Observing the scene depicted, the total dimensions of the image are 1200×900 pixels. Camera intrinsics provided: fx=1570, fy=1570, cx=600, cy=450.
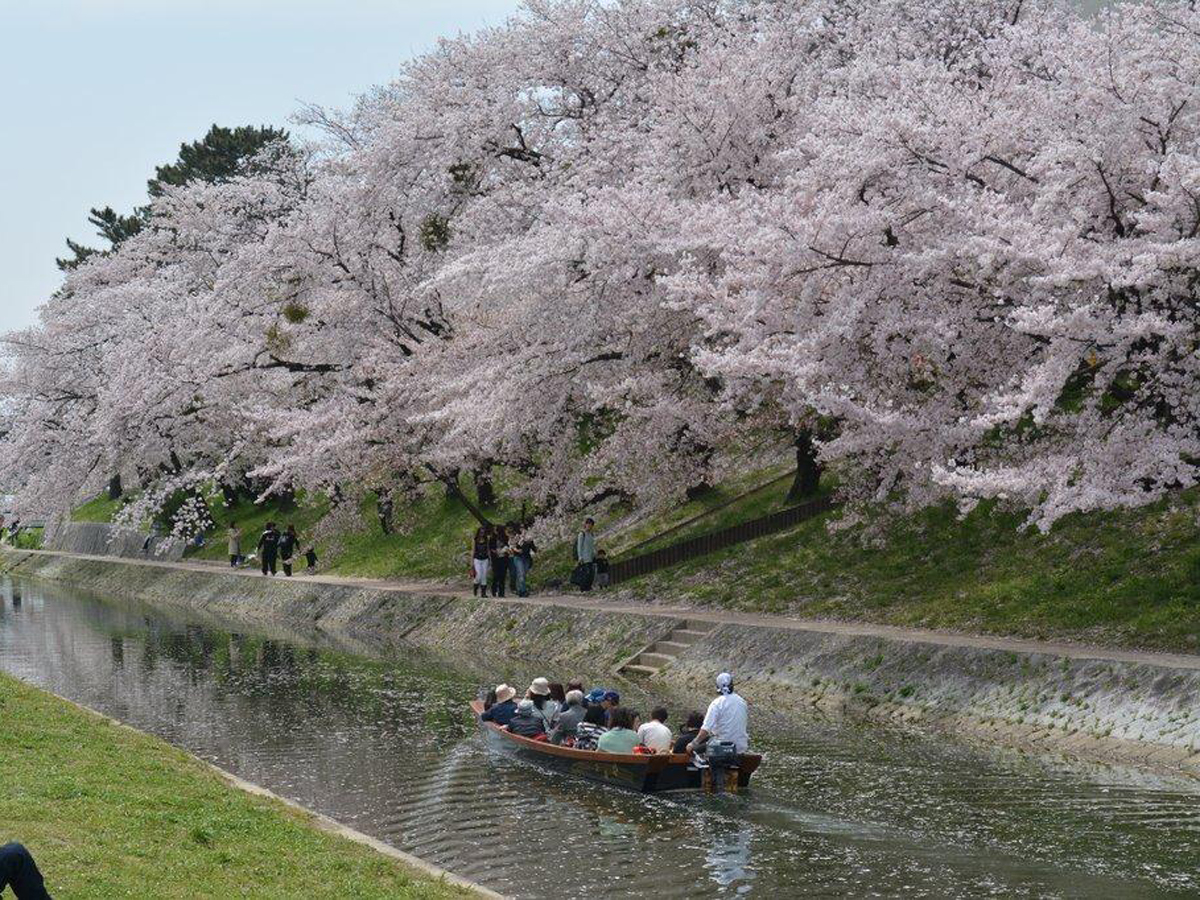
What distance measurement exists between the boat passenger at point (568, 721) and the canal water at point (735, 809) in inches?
21.7

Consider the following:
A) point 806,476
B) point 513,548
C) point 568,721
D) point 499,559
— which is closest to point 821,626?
point 568,721

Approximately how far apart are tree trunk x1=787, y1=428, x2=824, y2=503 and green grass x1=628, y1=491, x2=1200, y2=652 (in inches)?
49.1

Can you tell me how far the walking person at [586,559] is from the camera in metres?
35.3

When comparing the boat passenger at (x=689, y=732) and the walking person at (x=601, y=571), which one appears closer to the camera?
the boat passenger at (x=689, y=732)

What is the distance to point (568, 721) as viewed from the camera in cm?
2147

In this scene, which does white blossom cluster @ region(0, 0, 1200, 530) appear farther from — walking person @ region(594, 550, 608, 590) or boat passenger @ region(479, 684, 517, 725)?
boat passenger @ region(479, 684, 517, 725)

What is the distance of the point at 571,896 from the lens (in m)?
14.4

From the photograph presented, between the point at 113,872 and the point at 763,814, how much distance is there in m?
8.18

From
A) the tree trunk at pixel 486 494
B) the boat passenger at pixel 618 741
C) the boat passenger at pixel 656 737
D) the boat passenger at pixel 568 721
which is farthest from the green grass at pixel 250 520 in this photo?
the boat passenger at pixel 656 737

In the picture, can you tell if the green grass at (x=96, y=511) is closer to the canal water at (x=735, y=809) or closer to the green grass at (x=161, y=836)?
the canal water at (x=735, y=809)

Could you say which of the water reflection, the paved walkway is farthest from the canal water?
the paved walkway

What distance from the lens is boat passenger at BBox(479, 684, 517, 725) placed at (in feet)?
74.5

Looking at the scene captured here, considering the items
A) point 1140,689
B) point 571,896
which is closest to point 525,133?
point 1140,689

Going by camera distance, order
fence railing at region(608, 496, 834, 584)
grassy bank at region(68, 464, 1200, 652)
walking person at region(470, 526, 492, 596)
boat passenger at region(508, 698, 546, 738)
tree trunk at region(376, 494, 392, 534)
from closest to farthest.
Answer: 1. boat passenger at region(508, 698, 546, 738)
2. grassy bank at region(68, 464, 1200, 652)
3. fence railing at region(608, 496, 834, 584)
4. walking person at region(470, 526, 492, 596)
5. tree trunk at region(376, 494, 392, 534)
